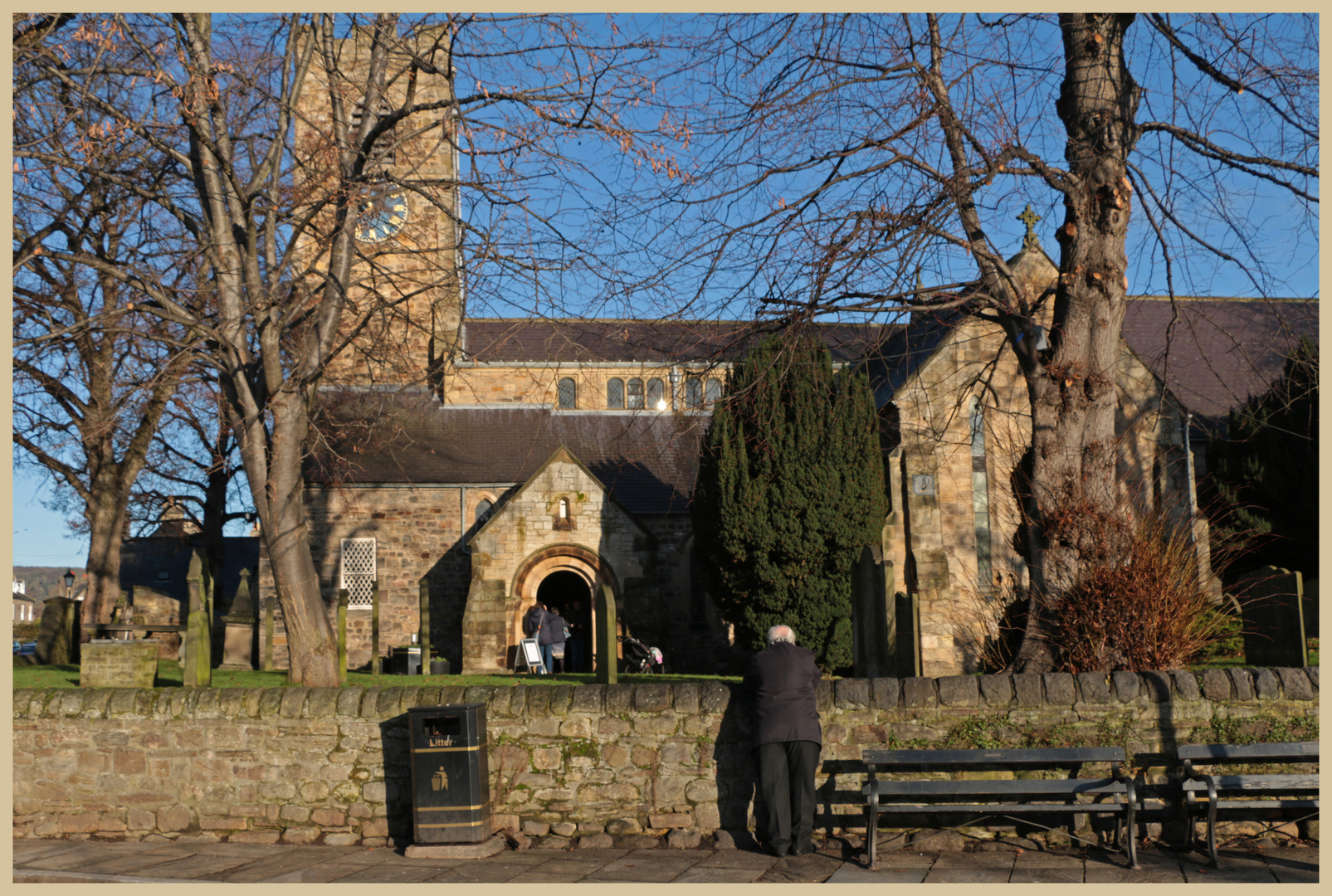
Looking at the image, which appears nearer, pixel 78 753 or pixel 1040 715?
pixel 1040 715

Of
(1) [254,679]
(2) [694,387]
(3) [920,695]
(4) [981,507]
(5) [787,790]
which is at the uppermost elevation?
(2) [694,387]

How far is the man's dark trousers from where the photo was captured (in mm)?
7020

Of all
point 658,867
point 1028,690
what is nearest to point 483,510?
point 658,867

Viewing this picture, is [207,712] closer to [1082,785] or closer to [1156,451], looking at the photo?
[1082,785]

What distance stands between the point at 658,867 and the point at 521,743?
1.51 metres

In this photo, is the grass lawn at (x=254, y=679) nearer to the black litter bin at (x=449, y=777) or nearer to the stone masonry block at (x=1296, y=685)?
the black litter bin at (x=449, y=777)

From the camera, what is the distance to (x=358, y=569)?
24.2 meters

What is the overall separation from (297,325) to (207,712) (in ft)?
21.5

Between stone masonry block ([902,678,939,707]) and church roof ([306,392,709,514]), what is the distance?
15.3 meters

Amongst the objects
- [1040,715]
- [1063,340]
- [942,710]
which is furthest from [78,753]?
[1063,340]

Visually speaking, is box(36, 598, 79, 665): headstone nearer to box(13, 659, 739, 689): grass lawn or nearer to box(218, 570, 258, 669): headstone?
box(13, 659, 739, 689): grass lawn

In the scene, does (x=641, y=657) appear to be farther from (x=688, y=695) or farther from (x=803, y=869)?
(x=803, y=869)

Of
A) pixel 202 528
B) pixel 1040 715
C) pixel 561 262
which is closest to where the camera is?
pixel 1040 715

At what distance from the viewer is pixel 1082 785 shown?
22.6 ft
